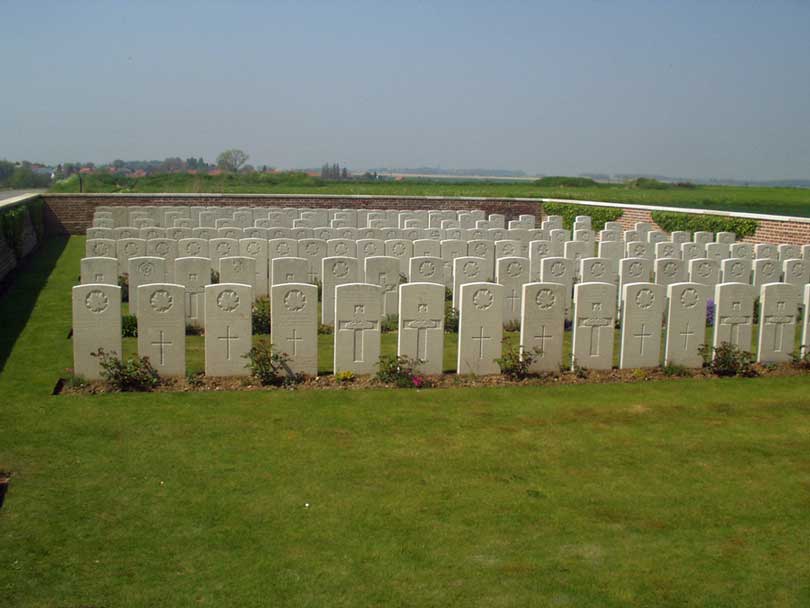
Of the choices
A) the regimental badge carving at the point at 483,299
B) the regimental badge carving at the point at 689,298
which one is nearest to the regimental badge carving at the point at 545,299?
the regimental badge carving at the point at 483,299

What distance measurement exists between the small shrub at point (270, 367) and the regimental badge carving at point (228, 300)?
51 cm

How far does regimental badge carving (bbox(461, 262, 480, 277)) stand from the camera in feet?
42.2

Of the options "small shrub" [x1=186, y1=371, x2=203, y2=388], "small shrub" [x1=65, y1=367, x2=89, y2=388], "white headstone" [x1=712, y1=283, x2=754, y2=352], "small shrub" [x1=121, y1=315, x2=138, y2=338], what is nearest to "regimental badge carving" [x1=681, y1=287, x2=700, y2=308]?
"white headstone" [x1=712, y1=283, x2=754, y2=352]

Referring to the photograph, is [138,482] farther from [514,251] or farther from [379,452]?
[514,251]

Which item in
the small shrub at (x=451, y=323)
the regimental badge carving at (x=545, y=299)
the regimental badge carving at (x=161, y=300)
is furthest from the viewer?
the small shrub at (x=451, y=323)

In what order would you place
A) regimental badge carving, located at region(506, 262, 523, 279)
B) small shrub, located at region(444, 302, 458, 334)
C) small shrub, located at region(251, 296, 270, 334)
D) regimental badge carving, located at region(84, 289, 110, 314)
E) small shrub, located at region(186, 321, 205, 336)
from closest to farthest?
regimental badge carving, located at region(84, 289, 110, 314) → small shrub, located at region(251, 296, 270, 334) → small shrub, located at region(186, 321, 205, 336) → small shrub, located at region(444, 302, 458, 334) → regimental badge carving, located at region(506, 262, 523, 279)

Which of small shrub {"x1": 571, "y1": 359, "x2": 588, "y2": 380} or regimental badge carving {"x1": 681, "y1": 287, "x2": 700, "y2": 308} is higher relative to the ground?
regimental badge carving {"x1": 681, "y1": 287, "x2": 700, "y2": 308}

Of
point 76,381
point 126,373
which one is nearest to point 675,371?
point 126,373

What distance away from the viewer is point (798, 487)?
6.43m

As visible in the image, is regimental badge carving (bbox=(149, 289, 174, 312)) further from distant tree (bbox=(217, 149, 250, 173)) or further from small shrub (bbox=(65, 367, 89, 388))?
distant tree (bbox=(217, 149, 250, 173))

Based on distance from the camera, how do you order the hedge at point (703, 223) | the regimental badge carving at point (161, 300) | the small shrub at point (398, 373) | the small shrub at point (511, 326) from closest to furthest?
the regimental badge carving at point (161, 300) < the small shrub at point (398, 373) < the small shrub at point (511, 326) < the hedge at point (703, 223)

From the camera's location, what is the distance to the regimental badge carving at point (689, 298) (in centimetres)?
973

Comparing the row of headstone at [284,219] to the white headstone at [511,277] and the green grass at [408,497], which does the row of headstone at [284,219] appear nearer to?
the white headstone at [511,277]

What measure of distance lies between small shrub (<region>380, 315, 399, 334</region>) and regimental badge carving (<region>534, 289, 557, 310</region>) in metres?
3.25
